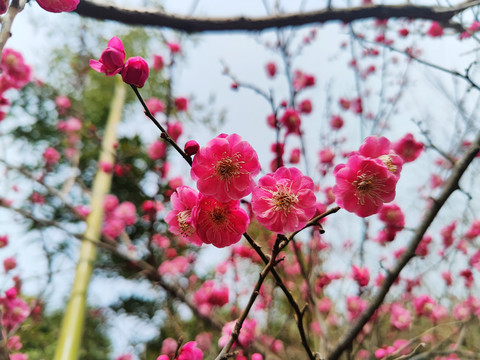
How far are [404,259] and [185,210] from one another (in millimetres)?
764

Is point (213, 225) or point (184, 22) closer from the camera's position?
point (213, 225)

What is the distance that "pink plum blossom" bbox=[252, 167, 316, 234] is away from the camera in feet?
2.63

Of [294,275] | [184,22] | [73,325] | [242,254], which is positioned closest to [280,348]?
[294,275]

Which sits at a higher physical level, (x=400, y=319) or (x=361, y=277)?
(x=400, y=319)

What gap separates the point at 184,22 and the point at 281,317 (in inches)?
207

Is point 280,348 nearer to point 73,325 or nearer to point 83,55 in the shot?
point 73,325

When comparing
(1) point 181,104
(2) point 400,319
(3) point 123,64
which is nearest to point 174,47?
(1) point 181,104

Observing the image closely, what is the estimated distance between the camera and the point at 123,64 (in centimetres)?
74

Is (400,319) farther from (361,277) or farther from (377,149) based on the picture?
(377,149)

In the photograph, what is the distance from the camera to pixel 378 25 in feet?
9.41

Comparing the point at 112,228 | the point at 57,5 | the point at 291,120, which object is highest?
the point at 112,228

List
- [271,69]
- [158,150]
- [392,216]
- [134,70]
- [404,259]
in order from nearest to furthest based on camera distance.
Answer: [134,70] → [404,259] → [392,216] → [271,69] → [158,150]

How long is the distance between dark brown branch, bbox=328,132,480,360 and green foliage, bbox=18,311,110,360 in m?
3.17

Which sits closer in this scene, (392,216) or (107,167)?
(392,216)
